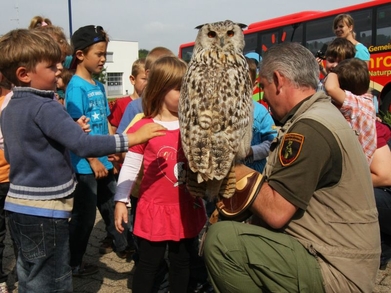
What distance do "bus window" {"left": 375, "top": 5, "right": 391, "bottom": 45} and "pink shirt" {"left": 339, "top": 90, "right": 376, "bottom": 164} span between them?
9.57 m

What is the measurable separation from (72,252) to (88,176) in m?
0.71

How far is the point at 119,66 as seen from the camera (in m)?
74.6

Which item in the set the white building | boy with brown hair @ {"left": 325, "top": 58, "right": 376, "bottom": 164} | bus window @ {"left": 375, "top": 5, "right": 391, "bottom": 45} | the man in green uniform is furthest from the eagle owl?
the white building

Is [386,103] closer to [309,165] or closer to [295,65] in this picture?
[295,65]

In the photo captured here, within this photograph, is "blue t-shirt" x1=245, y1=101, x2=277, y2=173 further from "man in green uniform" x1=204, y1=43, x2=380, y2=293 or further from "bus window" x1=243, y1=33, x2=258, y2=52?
"bus window" x1=243, y1=33, x2=258, y2=52

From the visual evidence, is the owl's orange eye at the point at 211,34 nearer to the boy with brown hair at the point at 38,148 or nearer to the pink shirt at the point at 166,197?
the pink shirt at the point at 166,197

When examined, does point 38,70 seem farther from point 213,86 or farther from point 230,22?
point 230,22

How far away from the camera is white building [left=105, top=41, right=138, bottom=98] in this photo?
2830 inches

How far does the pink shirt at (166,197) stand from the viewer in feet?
9.00

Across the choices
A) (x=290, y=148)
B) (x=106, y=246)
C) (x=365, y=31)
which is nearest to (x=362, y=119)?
(x=290, y=148)

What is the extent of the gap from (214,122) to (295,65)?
1.90 feet

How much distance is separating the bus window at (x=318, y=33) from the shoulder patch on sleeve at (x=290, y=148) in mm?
11730

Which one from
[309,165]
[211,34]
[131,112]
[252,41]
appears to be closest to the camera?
[309,165]

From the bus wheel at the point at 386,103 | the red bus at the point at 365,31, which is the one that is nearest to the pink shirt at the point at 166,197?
the red bus at the point at 365,31
